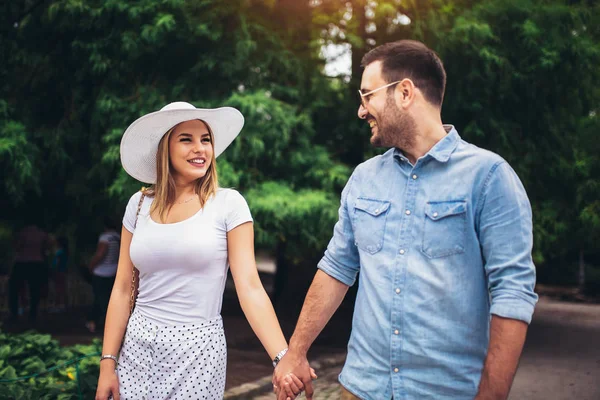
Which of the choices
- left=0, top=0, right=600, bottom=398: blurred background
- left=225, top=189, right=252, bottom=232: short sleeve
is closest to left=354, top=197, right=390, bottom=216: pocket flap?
left=225, top=189, right=252, bottom=232: short sleeve

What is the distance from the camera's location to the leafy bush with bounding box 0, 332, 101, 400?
18.5 ft

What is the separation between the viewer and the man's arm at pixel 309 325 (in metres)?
3.10

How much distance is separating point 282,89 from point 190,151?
25.0 feet

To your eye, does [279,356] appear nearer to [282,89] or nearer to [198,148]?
[198,148]

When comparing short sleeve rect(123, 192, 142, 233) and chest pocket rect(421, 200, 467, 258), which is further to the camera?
short sleeve rect(123, 192, 142, 233)

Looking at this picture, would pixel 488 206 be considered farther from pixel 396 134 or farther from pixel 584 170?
pixel 584 170

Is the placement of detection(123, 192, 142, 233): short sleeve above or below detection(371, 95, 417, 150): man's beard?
below

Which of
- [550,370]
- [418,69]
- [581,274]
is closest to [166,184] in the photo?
[418,69]

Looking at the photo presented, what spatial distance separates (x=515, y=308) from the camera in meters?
2.51

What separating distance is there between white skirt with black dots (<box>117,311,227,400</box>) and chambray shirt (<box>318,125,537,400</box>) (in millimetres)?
692

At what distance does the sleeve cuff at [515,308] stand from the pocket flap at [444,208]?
1.18 feet

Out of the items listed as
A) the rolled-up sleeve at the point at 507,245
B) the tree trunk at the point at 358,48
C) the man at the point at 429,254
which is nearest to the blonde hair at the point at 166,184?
the man at the point at 429,254

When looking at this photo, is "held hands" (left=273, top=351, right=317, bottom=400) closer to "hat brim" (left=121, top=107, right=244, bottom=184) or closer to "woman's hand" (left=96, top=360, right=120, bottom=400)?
"woman's hand" (left=96, top=360, right=120, bottom=400)

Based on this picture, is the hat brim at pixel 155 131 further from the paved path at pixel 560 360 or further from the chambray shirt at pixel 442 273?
the paved path at pixel 560 360
